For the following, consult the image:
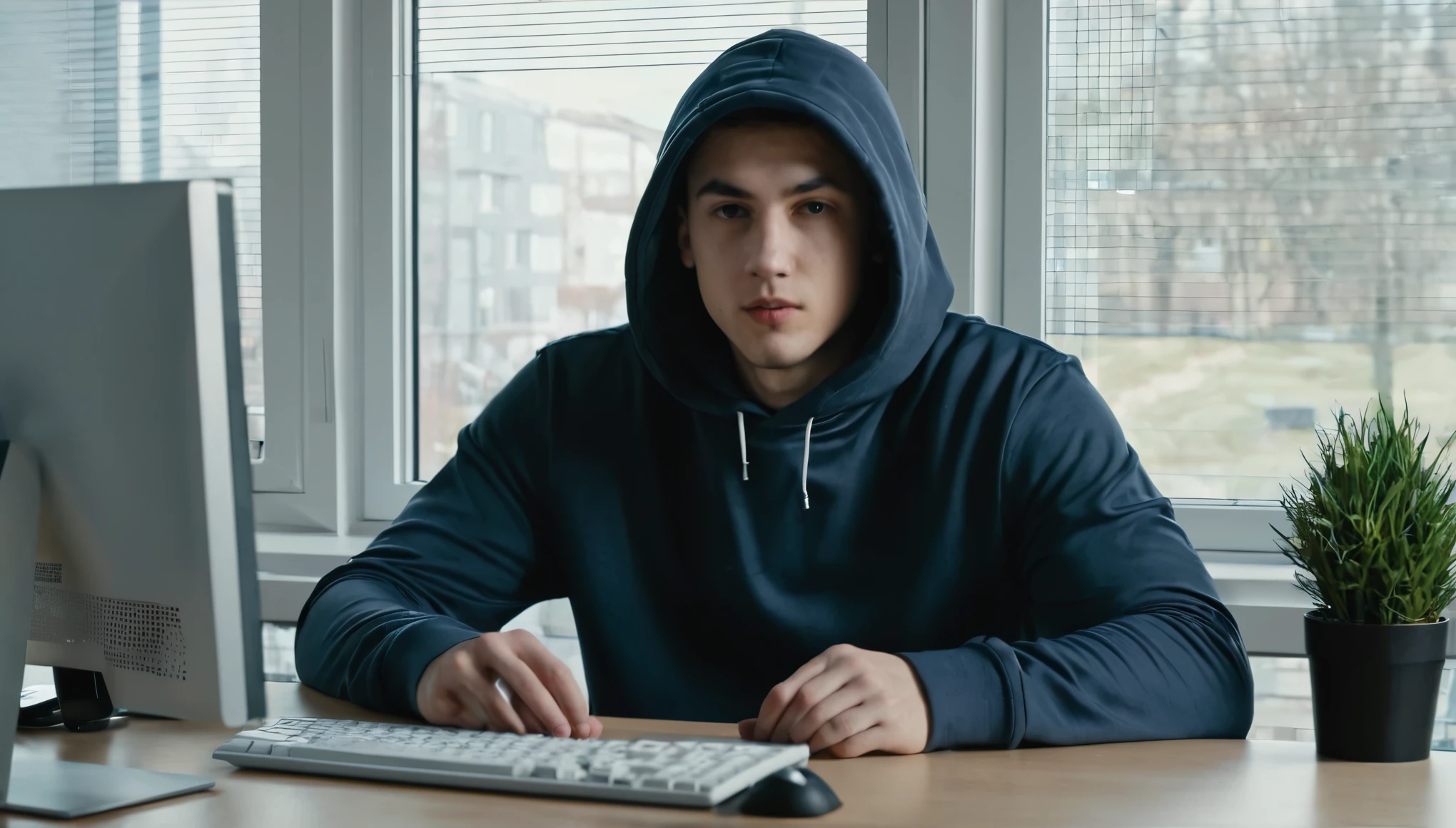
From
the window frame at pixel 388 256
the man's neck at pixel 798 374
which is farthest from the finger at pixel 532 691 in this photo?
the window frame at pixel 388 256

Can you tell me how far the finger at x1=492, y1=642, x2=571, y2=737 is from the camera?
101 cm

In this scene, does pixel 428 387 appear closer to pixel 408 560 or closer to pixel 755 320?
pixel 408 560

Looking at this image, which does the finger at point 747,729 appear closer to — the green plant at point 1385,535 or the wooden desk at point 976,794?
the wooden desk at point 976,794

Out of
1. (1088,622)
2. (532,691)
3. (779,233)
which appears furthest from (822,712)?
→ (779,233)

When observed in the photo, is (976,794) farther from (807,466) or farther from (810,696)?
(807,466)

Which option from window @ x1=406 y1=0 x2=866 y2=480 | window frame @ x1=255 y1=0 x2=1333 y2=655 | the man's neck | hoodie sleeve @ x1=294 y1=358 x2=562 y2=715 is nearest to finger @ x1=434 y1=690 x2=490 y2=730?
hoodie sleeve @ x1=294 y1=358 x2=562 y2=715

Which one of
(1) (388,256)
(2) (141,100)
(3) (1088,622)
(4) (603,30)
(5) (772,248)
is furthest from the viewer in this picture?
(2) (141,100)

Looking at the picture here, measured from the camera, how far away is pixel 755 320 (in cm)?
141

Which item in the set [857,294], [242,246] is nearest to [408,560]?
[857,294]

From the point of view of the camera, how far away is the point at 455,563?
4.81 ft

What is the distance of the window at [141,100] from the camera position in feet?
8.00

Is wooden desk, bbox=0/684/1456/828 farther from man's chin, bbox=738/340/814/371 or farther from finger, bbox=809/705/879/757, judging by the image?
man's chin, bbox=738/340/814/371

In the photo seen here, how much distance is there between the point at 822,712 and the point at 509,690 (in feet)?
0.90

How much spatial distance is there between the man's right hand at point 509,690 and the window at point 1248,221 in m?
1.27
